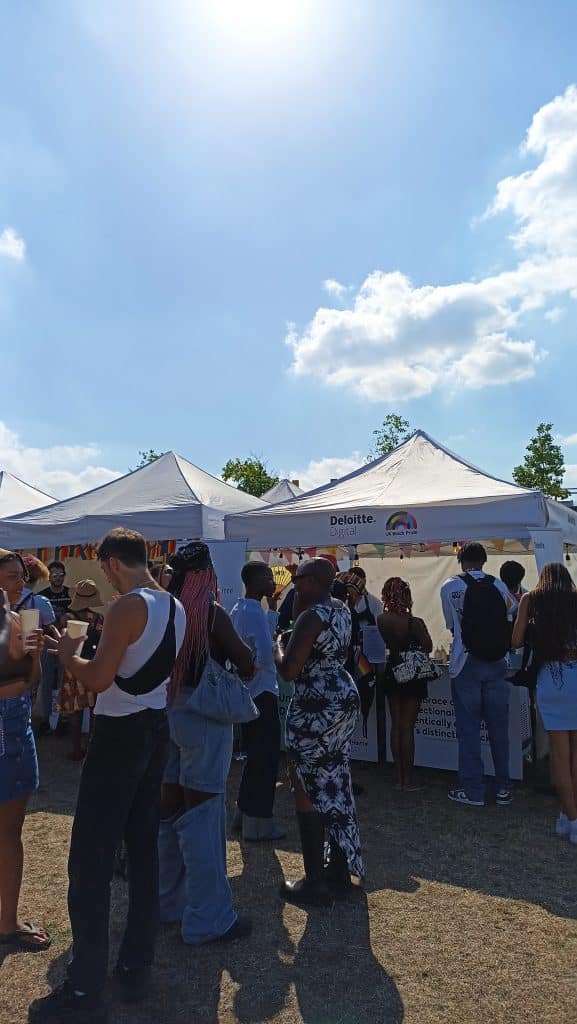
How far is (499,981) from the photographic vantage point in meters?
2.87

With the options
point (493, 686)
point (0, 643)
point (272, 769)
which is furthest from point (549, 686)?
point (0, 643)

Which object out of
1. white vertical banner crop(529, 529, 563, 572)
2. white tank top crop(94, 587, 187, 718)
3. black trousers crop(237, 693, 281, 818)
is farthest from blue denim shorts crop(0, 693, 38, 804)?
white vertical banner crop(529, 529, 563, 572)

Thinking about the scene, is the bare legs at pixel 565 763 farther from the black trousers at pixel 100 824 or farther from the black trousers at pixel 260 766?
the black trousers at pixel 100 824

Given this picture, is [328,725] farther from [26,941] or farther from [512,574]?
[512,574]

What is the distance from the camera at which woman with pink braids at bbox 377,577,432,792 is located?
5.49 metres

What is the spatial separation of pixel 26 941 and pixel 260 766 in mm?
1720

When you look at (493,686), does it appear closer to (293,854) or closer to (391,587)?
(391,587)

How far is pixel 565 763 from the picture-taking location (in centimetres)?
438

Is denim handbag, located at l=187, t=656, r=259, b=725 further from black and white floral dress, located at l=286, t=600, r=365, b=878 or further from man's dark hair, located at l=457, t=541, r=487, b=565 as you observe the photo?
man's dark hair, located at l=457, t=541, r=487, b=565

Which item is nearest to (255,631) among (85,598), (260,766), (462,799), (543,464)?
(260,766)

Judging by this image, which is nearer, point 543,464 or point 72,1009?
point 72,1009

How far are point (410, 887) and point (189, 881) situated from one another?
131 cm

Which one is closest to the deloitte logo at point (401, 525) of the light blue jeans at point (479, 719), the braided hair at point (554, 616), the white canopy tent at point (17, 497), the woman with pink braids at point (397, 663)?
the woman with pink braids at point (397, 663)

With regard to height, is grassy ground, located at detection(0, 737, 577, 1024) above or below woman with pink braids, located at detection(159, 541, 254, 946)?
below
